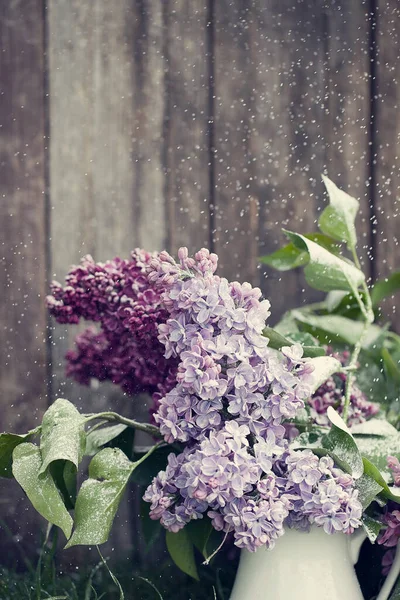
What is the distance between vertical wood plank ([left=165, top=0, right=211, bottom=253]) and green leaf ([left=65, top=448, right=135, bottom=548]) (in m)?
0.43

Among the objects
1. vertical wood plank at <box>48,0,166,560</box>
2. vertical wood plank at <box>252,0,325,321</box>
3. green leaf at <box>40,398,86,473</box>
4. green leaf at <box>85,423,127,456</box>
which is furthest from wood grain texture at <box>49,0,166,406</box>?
green leaf at <box>40,398,86,473</box>

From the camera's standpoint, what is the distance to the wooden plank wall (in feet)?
3.12

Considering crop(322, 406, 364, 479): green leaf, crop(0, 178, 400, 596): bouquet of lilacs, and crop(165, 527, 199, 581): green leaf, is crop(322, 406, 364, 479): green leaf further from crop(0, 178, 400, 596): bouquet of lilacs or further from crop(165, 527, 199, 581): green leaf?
crop(165, 527, 199, 581): green leaf

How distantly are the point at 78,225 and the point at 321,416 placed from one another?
0.40m

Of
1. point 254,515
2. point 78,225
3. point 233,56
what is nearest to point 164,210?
point 78,225

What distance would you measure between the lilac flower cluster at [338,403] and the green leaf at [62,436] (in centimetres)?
24

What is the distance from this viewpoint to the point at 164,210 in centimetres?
97

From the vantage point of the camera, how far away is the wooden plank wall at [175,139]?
95 cm

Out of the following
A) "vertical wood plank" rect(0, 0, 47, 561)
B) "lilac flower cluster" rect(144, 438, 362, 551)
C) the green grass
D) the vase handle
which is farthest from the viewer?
"vertical wood plank" rect(0, 0, 47, 561)

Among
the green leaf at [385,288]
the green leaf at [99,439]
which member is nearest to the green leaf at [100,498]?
the green leaf at [99,439]

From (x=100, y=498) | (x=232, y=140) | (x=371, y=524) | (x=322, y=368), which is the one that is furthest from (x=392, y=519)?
(x=232, y=140)

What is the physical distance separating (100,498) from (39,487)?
0.16 ft

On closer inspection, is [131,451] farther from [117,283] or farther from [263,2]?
[263,2]

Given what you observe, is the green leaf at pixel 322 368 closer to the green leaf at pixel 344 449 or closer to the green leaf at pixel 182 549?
the green leaf at pixel 344 449
